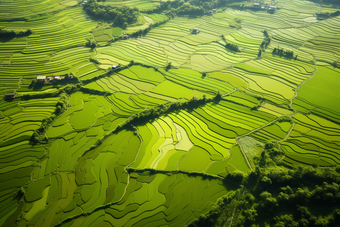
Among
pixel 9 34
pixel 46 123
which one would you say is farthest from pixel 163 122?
pixel 9 34

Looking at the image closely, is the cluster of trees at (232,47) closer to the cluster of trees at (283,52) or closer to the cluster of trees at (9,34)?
the cluster of trees at (283,52)

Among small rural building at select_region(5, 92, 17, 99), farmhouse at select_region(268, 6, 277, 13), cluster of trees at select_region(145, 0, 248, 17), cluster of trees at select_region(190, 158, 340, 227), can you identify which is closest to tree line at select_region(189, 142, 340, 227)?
cluster of trees at select_region(190, 158, 340, 227)

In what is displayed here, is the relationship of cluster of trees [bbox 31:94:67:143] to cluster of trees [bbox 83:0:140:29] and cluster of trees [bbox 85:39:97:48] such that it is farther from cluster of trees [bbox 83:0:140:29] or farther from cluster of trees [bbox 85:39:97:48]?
cluster of trees [bbox 83:0:140:29]

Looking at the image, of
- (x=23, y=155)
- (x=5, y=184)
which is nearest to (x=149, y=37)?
(x=23, y=155)

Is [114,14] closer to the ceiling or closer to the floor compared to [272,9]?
closer to the floor

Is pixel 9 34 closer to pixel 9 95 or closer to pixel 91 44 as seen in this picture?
pixel 91 44

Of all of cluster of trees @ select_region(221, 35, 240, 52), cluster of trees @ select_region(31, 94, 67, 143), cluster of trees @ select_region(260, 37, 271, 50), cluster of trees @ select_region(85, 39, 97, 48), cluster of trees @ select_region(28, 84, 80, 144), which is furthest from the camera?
cluster of trees @ select_region(260, 37, 271, 50)

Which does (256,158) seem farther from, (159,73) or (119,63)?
(119,63)

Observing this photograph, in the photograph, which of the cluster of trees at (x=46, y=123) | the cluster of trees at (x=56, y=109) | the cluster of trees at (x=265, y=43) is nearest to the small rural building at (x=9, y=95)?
the cluster of trees at (x=56, y=109)
